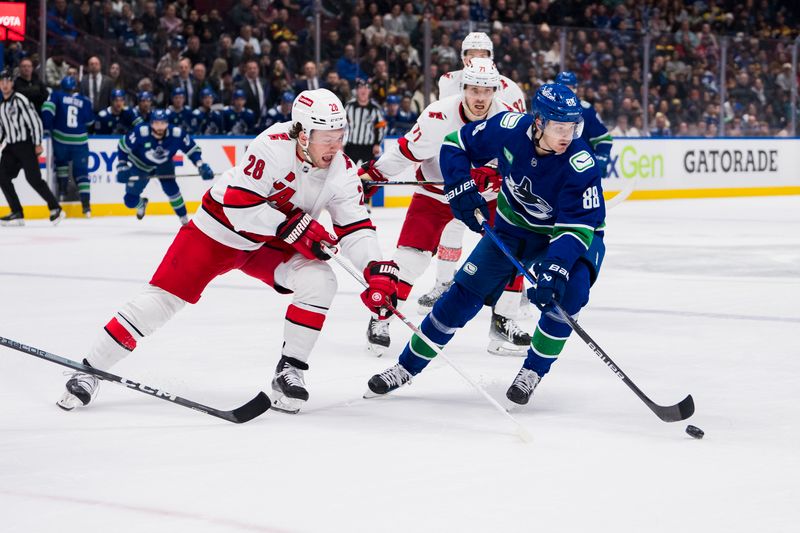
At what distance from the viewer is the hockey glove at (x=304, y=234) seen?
3670 millimetres

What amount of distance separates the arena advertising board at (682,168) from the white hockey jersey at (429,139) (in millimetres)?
7345

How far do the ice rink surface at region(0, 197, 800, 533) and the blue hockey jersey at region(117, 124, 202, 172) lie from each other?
423cm

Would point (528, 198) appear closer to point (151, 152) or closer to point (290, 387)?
point (290, 387)

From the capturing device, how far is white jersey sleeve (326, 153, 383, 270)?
382cm

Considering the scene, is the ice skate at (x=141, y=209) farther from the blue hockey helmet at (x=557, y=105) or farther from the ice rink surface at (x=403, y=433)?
the blue hockey helmet at (x=557, y=105)

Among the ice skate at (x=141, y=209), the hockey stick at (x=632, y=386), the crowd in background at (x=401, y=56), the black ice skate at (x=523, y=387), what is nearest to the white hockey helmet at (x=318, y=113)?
the hockey stick at (x=632, y=386)

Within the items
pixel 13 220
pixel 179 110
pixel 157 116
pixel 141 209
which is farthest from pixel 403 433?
pixel 179 110

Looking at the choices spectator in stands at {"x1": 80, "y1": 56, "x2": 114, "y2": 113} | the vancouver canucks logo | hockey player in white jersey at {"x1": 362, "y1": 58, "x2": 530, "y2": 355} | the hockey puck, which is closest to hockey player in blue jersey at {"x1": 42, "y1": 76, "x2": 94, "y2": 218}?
spectator in stands at {"x1": 80, "y1": 56, "x2": 114, "y2": 113}

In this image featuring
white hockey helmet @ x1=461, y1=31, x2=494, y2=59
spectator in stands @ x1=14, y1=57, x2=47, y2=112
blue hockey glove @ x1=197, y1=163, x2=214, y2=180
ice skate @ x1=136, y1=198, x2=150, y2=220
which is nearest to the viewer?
white hockey helmet @ x1=461, y1=31, x2=494, y2=59

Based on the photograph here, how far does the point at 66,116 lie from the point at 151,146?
1.10 metres

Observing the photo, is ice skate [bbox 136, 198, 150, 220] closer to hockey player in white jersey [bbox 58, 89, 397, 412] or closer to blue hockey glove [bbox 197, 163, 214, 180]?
blue hockey glove [bbox 197, 163, 214, 180]

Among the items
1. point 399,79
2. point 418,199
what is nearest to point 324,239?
point 418,199

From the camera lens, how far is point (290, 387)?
3734 millimetres

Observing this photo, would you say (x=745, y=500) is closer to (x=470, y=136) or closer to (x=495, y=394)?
(x=495, y=394)
